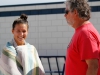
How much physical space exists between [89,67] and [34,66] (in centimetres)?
65

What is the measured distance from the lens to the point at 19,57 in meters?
2.20

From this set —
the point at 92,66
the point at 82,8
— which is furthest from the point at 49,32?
the point at 92,66

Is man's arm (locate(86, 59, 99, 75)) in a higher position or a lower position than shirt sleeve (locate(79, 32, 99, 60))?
lower

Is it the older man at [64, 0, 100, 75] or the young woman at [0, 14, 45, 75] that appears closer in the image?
the older man at [64, 0, 100, 75]

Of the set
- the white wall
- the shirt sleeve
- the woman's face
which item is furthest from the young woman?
the white wall

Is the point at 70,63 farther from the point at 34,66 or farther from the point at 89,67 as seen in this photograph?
the point at 34,66

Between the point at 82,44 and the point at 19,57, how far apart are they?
64 centimetres

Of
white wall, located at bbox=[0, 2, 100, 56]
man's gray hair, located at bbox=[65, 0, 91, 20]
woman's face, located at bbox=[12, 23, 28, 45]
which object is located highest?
man's gray hair, located at bbox=[65, 0, 91, 20]

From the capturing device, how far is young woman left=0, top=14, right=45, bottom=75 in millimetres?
2160

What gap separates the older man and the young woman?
0.41 m

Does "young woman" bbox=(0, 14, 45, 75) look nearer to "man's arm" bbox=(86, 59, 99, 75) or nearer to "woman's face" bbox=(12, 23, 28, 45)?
"woman's face" bbox=(12, 23, 28, 45)

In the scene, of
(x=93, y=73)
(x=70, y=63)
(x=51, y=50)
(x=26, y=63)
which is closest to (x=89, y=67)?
A: (x=93, y=73)

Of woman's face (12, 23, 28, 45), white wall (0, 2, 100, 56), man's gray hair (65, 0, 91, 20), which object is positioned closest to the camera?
man's gray hair (65, 0, 91, 20)

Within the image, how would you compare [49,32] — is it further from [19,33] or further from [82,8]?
[82,8]
